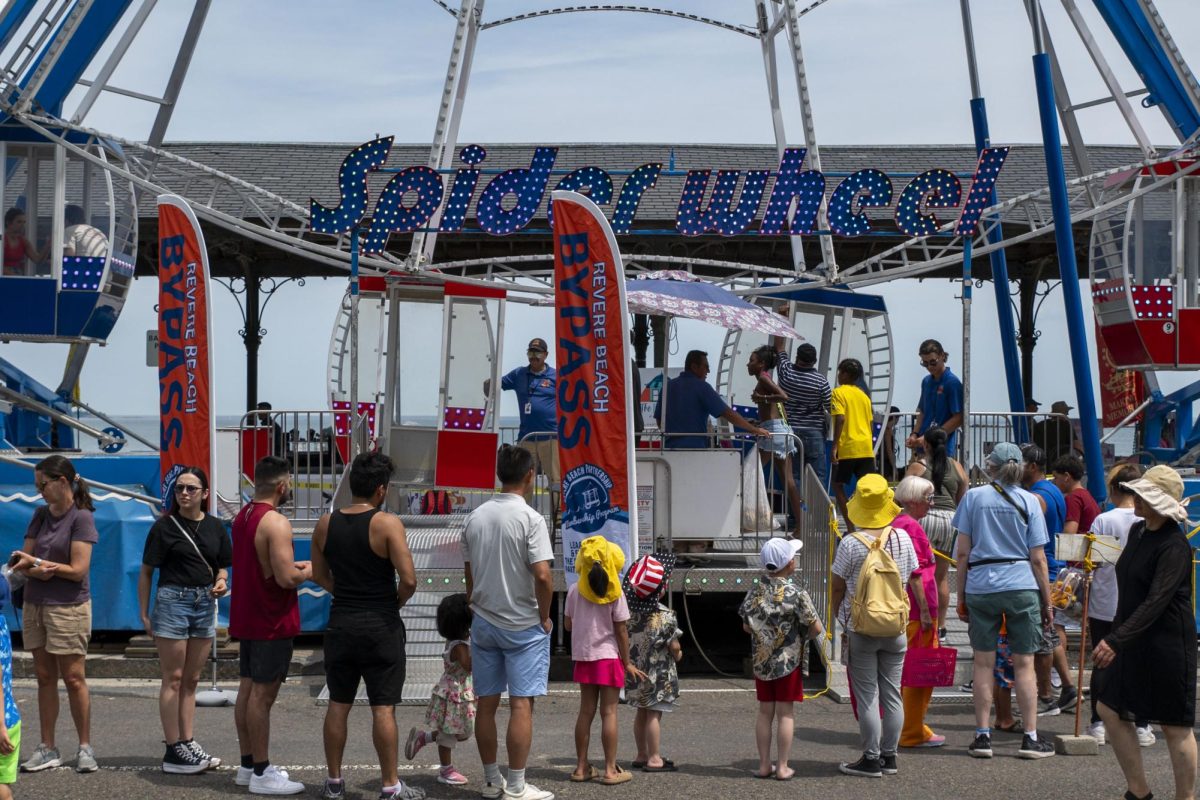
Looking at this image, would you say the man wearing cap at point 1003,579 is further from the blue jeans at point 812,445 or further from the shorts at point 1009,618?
the blue jeans at point 812,445

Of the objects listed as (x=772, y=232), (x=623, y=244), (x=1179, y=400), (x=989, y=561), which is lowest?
(x=989, y=561)

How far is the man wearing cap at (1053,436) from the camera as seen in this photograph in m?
14.9

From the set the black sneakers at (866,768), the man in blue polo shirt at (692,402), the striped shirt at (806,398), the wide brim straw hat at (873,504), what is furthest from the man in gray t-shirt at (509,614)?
the striped shirt at (806,398)

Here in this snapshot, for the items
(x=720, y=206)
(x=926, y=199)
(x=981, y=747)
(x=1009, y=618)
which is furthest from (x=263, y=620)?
(x=926, y=199)

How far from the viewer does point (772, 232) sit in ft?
43.7

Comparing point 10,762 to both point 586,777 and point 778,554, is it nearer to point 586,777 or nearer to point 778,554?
point 586,777

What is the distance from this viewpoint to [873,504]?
28.0 feet

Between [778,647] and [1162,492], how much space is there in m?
2.24

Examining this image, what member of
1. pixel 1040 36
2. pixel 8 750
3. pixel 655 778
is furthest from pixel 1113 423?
pixel 8 750

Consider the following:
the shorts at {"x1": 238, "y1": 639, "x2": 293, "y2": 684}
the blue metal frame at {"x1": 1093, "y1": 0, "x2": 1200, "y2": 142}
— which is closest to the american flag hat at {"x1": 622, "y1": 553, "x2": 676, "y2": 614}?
the shorts at {"x1": 238, "y1": 639, "x2": 293, "y2": 684}

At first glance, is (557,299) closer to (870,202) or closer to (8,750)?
(870,202)

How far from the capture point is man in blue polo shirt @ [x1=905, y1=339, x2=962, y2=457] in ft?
46.1

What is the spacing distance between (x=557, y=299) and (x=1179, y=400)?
10334 millimetres

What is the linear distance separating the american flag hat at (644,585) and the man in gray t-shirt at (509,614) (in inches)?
35.3
